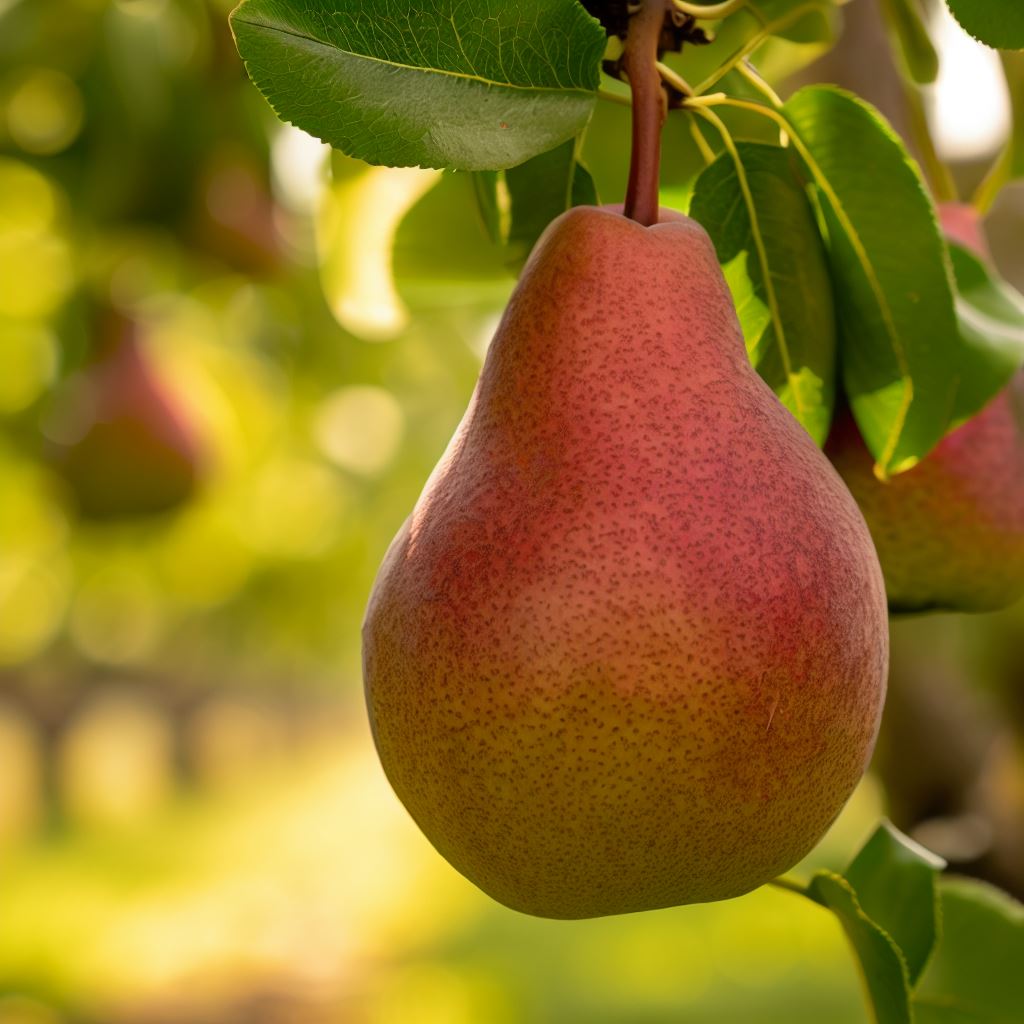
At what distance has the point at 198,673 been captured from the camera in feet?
58.3

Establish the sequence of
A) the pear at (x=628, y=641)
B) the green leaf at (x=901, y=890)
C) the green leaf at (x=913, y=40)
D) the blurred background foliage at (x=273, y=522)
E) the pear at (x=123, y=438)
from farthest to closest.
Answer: the pear at (x=123, y=438), the blurred background foliage at (x=273, y=522), the green leaf at (x=913, y=40), the green leaf at (x=901, y=890), the pear at (x=628, y=641)

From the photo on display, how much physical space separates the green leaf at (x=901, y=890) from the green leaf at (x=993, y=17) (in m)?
0.43

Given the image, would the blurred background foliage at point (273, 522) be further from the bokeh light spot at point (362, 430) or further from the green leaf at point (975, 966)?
the green leaf at point (975, 966)

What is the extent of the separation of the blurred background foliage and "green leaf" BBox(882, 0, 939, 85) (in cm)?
12

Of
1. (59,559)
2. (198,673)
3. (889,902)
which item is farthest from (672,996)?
(198,673)

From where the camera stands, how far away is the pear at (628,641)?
0.55 metres

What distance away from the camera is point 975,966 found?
2.84 ft

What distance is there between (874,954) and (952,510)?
0.27 meters

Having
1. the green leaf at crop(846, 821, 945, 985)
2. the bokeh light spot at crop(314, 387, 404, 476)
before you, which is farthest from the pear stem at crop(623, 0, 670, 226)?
the bokeh light spot at crop(314, 387, 404, 476)

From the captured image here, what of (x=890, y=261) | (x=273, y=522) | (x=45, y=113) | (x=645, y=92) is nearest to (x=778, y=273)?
(x=890, y=261)

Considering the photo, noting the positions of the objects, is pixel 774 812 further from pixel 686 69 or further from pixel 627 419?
pixel 686 69

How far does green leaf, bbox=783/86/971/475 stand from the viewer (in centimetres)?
71

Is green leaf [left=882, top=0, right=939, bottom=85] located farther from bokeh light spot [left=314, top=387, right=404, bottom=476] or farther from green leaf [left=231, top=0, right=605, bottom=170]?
bokeh light spot [left=314, top=387, right=404, bottom=476]

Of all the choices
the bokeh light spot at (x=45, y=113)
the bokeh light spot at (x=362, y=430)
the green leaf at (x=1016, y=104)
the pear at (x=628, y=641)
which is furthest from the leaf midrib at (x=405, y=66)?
the bokeh light spot at (x=362, y=430)
